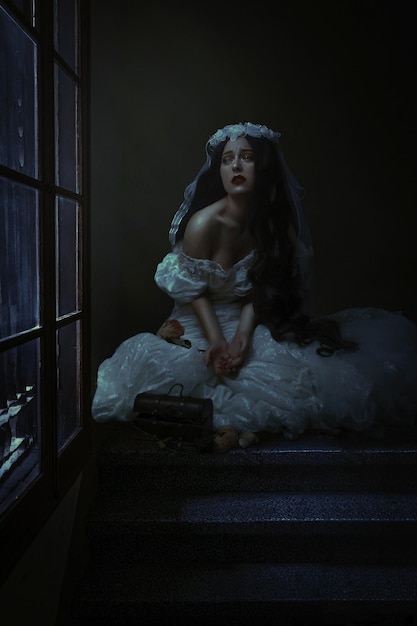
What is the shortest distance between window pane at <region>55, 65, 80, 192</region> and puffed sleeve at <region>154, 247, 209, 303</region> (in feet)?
2.18

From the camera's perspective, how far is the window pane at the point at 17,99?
1323mm

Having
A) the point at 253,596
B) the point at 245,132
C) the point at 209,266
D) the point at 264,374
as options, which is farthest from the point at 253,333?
the point at 253,596

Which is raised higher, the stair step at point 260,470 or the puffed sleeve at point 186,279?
the puffed sleeve at point 186,279

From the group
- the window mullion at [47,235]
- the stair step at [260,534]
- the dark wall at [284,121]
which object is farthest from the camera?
the dark wall at [284,121]

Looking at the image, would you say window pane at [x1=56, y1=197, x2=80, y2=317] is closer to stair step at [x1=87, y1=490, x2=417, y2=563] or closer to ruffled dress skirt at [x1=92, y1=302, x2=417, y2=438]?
ruffled dress skirt at [x1=92, y1=302, x2=417, y2=438]

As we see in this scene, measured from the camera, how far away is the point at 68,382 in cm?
195

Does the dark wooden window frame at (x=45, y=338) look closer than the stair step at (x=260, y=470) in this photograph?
Yes

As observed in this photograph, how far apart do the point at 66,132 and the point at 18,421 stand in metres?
0.90

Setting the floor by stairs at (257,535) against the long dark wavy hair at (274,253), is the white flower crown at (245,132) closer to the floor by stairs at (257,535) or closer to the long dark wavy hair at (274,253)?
the long dark wavy hair at (274,253)

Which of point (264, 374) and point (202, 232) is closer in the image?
point (264, 374)

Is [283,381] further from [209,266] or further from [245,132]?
[245,132]

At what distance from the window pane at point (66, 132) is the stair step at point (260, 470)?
94 centimetres

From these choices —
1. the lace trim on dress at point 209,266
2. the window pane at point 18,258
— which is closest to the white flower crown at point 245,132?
the lace trim on dress at point 209,266

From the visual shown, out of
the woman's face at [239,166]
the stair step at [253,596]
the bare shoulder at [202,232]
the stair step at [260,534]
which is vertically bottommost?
the stair step at [253,596]
